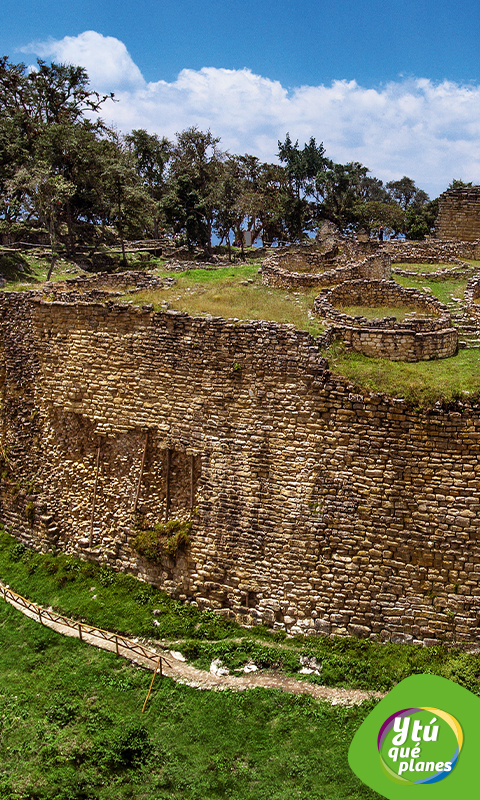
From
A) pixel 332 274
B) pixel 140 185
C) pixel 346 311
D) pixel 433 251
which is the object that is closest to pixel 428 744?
pixel 346 311

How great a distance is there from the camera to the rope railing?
10.0 m

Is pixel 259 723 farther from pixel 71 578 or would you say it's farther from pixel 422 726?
pixel 71 578

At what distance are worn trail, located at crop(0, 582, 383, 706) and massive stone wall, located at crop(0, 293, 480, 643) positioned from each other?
1025 millimetres

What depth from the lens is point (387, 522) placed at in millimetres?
9828

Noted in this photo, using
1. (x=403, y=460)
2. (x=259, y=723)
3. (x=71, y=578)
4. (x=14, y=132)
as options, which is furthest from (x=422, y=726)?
(x=14, y=132)

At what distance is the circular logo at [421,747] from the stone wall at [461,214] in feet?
67.8

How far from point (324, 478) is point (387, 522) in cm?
127

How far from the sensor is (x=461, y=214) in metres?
24.1

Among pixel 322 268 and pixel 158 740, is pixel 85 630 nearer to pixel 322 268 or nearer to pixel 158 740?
pixel 158 740

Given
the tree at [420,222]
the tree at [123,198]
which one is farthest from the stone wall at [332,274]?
the tree at [420,222]

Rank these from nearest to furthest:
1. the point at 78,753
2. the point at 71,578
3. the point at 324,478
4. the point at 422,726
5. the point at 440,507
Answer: the point at 422,726 → the point at 78,753 → the point at 440,507 → the point at 324,478 → the point at 71,578

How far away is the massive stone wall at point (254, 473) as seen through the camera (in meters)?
9.61

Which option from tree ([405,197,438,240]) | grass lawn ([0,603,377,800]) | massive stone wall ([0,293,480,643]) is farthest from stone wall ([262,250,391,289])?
tree ([405,197,438,240])

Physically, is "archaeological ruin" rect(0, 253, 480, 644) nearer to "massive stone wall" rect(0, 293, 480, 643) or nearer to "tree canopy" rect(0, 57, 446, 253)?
"massive stone wall" rect(0, 293, 480, 643)
